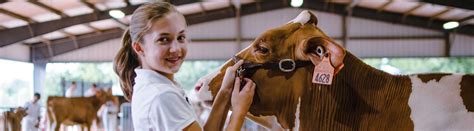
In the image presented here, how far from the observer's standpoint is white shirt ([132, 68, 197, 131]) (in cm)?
146

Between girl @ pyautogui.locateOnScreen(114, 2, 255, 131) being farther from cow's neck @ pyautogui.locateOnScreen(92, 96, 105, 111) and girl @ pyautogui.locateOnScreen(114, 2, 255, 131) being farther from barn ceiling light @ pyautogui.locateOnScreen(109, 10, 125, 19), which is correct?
barn ceiling light @ pyautogui.locateOnScreen(109, 10, 125, 19)

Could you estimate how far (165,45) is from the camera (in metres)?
1.60

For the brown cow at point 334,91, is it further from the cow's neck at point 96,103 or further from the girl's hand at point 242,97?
the cow's neck at point 96,103

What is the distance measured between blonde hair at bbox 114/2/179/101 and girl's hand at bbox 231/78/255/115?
39 centimetres

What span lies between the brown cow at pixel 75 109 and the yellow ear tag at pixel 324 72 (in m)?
12.3

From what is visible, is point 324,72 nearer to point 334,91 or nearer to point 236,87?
point 334,91

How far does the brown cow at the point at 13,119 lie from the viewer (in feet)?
40.7

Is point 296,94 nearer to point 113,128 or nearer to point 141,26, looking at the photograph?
point 141,26

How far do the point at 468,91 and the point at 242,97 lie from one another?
0.90 m

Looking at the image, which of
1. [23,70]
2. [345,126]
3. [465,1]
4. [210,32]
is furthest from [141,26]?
[23,70]

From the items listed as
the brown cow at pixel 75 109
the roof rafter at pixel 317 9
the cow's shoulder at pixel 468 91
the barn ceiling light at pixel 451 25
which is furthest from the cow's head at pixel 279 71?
the barn ceiling light at pixel 451 25

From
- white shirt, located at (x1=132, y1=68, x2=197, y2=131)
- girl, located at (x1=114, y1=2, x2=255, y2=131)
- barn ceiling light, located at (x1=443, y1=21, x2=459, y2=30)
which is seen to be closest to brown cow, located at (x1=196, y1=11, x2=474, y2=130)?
girl, located at (x1=114, y1=2, x2=255, y2=131)

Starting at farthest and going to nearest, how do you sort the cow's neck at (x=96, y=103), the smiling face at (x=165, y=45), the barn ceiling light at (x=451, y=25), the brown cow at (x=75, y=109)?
the barn ceiling light at (x=451, y=25), the cow's neck at (x=96, y=103), the brown cow at (x=75, y=109), the smiling face at (x=165, y=45)

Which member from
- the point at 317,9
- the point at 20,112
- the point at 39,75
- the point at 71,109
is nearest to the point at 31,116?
the point at 20,112
